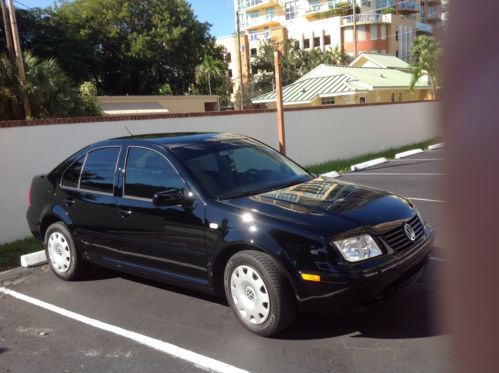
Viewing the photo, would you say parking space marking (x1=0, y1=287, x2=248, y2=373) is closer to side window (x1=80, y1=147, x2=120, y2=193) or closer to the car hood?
the car hood

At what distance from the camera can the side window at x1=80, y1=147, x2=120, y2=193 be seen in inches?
201

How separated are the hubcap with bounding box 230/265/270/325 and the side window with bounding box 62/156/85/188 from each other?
2.53 metres

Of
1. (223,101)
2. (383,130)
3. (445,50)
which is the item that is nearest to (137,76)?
(223,101)

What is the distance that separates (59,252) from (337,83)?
27.7 m

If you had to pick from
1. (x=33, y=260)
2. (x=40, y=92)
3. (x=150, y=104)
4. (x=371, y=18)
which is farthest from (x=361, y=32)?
(x=33, y=260)

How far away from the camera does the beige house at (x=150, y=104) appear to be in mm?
30750

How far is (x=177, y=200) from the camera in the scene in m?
4.27

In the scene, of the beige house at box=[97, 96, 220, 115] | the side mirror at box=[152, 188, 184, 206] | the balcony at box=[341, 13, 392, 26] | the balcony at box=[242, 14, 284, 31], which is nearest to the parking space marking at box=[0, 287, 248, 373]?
the side mirror at box=[152, 188, 184, 206]

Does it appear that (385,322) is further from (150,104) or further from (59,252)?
(150,104)

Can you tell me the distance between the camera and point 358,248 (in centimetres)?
358

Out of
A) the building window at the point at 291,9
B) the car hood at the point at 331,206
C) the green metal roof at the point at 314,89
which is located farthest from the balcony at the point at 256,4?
the car hood at the point at 331,206

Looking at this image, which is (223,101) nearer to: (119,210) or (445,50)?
(119,210)

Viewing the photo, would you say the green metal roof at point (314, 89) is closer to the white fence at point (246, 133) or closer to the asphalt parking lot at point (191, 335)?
the white fence at point (246, 133)

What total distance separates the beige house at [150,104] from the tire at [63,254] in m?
24.1
